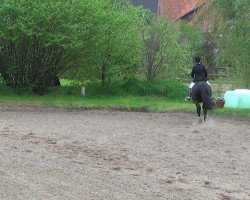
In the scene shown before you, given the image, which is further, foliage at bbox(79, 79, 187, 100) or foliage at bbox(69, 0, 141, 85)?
foliage at bbox(79, 79, 187, 100)

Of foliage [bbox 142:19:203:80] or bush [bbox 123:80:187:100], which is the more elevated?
foliage [bbox 142:19:203:80]

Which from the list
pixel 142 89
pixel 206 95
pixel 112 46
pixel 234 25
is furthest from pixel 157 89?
→ pixel 206 95

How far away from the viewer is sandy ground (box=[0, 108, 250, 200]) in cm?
816

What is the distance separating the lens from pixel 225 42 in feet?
67.1

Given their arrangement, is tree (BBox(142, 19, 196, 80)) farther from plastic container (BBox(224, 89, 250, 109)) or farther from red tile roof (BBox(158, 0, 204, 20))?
red tile roof (BBox(158, 0, 204, 20))

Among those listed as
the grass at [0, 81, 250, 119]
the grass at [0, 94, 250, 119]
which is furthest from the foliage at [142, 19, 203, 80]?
the grass at [0, 94, 250, 119]

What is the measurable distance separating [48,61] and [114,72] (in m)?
2.62

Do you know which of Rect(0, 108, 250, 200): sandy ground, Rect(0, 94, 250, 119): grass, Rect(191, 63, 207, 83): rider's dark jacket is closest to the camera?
Rect(0, 108, 250, 200): sandy ground

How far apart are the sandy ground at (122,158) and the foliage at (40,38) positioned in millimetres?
3803

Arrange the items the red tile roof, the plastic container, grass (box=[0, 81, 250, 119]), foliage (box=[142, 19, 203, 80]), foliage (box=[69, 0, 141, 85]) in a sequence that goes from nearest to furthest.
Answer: grass (box=[0, 81, 250, 119]), the plastic container, foliage (box=[69, 0, 141, 85]), foliage (box=[142, 19, 203, 80]), the red tile roof

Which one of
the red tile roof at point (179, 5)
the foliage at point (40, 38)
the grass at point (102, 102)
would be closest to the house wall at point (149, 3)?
the red tile roof at point (179, 5)

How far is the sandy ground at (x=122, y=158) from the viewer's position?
8.16 meters

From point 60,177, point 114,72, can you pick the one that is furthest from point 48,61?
point 60,177

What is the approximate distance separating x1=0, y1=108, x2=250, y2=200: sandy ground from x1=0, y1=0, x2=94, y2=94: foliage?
12.5 ft
